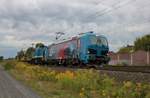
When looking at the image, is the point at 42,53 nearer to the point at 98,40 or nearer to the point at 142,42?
the point at 98,40

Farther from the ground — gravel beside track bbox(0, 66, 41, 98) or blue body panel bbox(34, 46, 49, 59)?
blue body panel bbox(34, 46, 49, 59)

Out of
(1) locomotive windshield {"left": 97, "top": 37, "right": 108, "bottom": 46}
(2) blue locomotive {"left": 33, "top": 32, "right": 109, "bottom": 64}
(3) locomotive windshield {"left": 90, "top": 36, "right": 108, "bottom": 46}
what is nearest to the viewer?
(2) blue locomotive {"left": 33, "top": 32, "right": 109, "bottom": 64}

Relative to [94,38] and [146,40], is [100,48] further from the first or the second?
[146,40]

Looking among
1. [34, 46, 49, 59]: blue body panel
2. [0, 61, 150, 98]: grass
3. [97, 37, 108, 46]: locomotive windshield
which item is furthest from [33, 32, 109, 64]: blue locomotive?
[34, 46, 49, 59]: blue body panel

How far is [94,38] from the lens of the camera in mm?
37156

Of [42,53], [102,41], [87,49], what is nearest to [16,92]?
[87,49]

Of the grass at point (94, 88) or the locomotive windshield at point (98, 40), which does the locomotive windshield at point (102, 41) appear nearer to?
the locomotive windshield at point (98, 40)

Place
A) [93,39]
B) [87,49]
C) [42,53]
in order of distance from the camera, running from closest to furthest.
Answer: [87,49] → [93,39] → [42,53]

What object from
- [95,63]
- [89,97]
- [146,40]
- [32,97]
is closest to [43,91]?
[32,97]

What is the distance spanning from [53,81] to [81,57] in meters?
12.5

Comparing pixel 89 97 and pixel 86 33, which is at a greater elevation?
pixel 86 33

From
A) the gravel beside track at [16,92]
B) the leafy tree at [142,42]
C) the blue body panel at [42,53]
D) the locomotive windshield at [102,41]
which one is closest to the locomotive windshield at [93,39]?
the locomotive windshield at [102,41]

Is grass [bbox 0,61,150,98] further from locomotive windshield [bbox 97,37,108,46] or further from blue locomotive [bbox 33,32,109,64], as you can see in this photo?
locomotive windshield [bbox 97,37,108,46]

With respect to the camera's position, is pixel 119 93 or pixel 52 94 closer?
pixel 119 93
